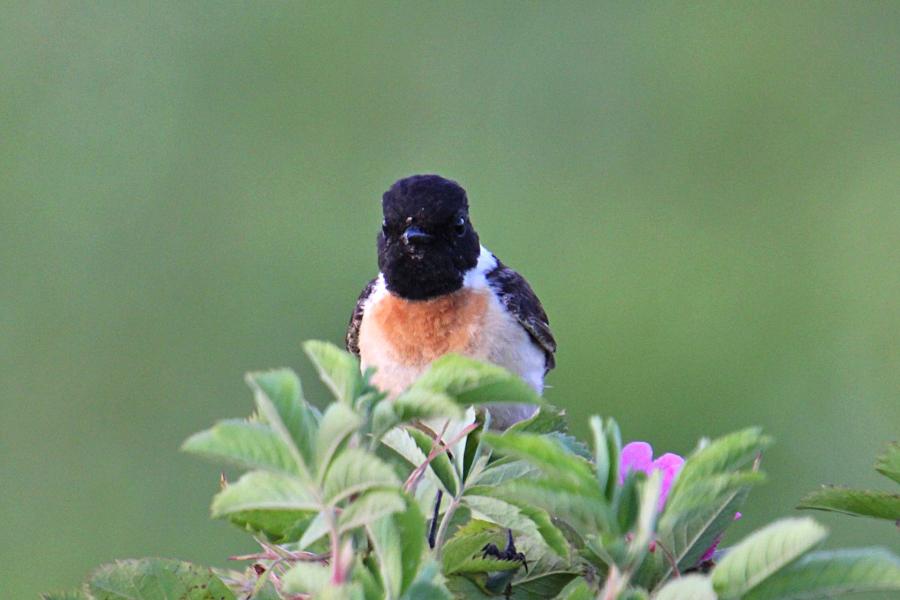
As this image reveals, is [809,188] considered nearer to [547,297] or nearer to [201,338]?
[547,297]

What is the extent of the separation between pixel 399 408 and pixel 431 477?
0.33m

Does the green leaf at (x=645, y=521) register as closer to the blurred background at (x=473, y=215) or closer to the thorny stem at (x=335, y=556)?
the thorny stem at (x=335, y=556)

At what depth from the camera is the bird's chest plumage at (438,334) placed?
4336mm

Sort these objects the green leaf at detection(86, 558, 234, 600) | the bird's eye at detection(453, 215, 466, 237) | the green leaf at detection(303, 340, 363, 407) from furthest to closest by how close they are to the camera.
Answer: the bird's eye at detection(453, 215, 466, 237) → the green leaf at detection(86, 558, 234, 600) → the green leaf at detection(303, 340, 363, 407)

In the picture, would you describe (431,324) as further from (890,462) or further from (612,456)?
(612,456)

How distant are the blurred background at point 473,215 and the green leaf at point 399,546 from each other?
6147 millimetres

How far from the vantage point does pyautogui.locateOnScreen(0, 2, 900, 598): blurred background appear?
8.43 m

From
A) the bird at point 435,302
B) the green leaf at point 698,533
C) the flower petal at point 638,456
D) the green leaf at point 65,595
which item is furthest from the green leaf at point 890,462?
the bird at point 435,302

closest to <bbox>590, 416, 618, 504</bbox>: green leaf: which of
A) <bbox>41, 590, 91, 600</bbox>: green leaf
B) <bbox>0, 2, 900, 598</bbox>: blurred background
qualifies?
<bbox>41, 590, 91, 600</bbox>: green leaf

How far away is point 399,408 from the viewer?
1439mm

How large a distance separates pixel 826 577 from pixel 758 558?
0.07m

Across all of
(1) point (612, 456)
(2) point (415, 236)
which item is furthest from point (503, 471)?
(2) point (415, 236)

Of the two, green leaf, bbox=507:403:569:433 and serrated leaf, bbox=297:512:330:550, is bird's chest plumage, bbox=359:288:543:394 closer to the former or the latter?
green leaf, bbox=507:403:569:433

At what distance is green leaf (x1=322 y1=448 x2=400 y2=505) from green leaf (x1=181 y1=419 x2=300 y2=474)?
5 centimetres
